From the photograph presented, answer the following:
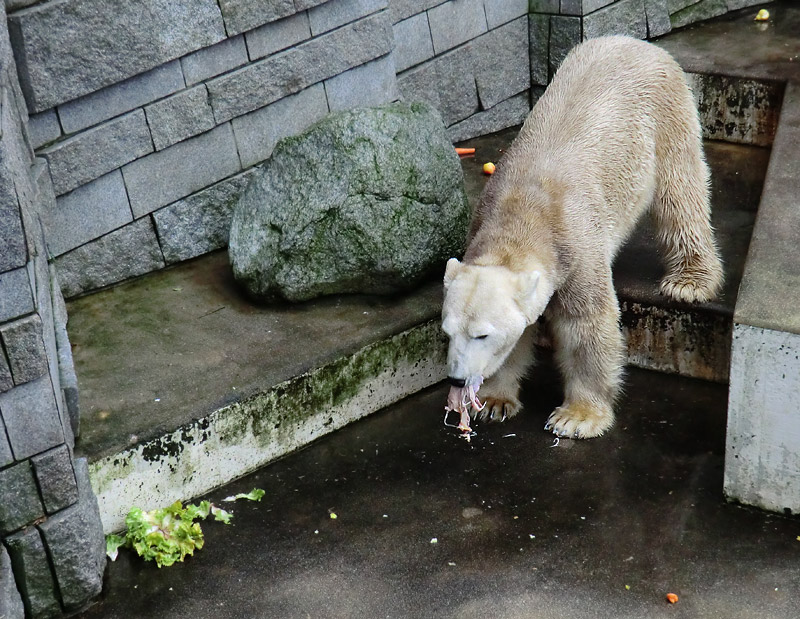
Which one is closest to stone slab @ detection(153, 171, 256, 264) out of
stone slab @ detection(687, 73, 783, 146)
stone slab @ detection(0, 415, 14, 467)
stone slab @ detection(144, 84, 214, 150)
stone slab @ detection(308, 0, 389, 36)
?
stone slab @ detection(144, 84, 214, 150)

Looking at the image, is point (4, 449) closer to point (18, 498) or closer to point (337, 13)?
point (18, 498)

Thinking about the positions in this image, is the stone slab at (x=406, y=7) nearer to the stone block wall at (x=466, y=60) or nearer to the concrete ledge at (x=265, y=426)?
the stone block wall at (x=466, y=60)

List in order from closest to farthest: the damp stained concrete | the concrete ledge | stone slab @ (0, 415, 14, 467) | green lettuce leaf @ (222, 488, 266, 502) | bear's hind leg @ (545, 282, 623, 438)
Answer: stone slab @ (0, 415, 14, 467), the concrete ledge, the damp stained concrete, green lettuce leaf @ (222, 488, 266, 502), bear's hind leg @ (545, 282, 623, 438)

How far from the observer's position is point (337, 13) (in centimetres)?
613

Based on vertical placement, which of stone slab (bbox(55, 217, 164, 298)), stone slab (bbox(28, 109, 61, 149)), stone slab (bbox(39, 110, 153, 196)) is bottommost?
stone slab (bbox(55, 217, 164, 298))

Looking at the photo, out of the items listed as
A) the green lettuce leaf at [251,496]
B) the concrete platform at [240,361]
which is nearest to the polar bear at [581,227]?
the concrete platform at [240,361]

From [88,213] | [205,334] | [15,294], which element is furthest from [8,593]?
[88,213]

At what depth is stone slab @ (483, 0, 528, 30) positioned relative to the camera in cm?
735

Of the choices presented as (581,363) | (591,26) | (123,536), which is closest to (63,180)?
(123,536)

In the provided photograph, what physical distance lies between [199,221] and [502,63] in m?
2.80

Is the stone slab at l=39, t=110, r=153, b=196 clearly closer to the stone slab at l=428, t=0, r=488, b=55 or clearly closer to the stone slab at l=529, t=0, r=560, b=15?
the stone slab at l=428, t=0, r=488, b=55

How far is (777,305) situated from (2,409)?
3102mm

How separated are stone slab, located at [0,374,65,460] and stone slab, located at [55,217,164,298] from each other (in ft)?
5.58

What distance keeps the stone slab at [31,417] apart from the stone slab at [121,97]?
185cm
